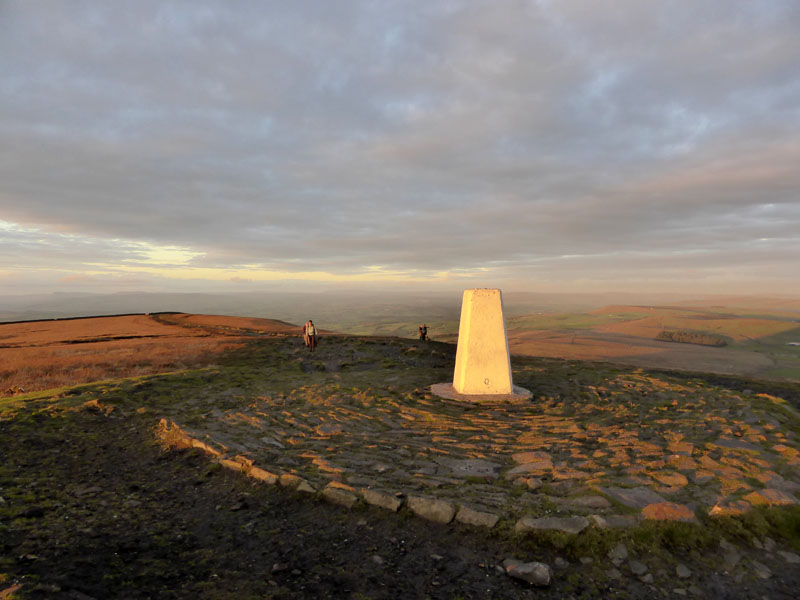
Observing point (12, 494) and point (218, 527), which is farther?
point (12, 494)

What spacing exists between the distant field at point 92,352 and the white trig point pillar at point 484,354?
1148 centimetres

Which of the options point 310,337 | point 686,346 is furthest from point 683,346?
point 310,337

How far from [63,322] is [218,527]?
3708 cm

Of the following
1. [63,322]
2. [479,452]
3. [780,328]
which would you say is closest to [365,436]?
[479,452]

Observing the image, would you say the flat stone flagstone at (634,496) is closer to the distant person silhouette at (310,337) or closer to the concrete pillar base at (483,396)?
the concrete pillar base at (483,396)

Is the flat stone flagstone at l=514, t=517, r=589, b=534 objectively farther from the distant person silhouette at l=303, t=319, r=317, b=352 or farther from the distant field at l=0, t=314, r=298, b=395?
the distant person silhouette at l=303, t=319, r=317, b=352

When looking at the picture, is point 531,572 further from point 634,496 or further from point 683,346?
point 683,346

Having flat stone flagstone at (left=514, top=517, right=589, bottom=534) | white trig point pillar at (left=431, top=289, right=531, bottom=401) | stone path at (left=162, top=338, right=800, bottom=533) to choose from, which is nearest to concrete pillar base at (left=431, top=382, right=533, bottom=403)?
white trig point pillar at (left=431, top=289, right=531, bottom=401)

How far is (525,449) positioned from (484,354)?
197 inches

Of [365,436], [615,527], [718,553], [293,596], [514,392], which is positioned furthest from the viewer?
[514,392]

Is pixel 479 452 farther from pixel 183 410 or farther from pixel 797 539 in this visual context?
pixel 183 410

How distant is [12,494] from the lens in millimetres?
5418

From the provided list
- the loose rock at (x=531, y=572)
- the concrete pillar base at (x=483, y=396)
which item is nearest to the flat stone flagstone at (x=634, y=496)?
the loose rock at (x=531, y=572)

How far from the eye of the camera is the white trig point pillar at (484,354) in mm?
12148
